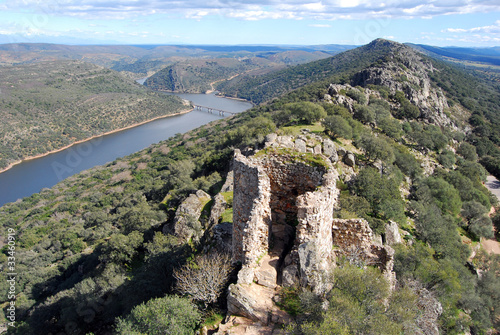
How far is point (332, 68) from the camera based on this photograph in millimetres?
141250

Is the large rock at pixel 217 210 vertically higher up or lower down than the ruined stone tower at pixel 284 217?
lower down

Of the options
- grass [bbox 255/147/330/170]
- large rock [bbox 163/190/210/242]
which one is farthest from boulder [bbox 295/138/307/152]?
grass [bbox 255/147/330/170]

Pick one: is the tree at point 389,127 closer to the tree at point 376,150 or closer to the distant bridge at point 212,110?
the tree at point 376,150

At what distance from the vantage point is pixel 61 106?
12825cm

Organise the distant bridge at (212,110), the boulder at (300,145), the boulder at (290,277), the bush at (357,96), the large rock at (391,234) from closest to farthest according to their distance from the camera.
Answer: the boulder at (290,277) < the large rock at (391,234) < the boulder at (300,145) < the bush at (357,96) < the distant bridge at (212,110)

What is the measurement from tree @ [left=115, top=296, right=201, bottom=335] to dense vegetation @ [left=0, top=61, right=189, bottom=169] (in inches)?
4350

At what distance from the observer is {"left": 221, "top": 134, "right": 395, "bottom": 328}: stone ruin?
8.50m

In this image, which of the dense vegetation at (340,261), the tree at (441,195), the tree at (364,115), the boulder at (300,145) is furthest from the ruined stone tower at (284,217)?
the tree at (364,115)

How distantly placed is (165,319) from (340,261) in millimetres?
5892

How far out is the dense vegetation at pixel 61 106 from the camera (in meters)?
104

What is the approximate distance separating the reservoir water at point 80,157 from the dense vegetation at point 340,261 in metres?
30.0

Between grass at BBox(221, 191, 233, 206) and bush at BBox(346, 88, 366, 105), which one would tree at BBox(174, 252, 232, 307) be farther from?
bush at BBox(346, 88, 366, 105)

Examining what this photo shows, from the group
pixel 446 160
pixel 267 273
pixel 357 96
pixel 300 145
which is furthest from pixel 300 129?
Answer: pixel 446 160

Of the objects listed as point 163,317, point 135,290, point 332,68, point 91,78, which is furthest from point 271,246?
point 91,78
